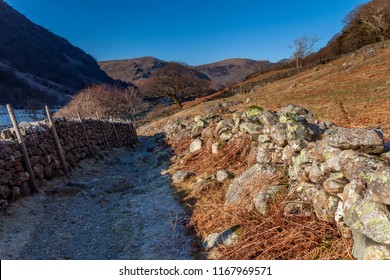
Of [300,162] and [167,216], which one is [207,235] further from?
[300,162]

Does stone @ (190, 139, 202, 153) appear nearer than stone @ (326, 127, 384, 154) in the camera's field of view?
No

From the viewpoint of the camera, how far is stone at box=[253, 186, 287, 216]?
491cm

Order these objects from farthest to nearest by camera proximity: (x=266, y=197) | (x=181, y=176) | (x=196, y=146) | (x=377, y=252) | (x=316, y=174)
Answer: (x=196, y=146) → (x=181, y=176) → (x=266, y=197) → (x=316, y=174) → (x=377, y=252)

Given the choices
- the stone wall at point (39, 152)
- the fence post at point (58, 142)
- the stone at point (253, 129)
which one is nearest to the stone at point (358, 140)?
the stone at point (253, 129)

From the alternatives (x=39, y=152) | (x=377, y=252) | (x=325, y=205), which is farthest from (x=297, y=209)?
(x=39, y=152)

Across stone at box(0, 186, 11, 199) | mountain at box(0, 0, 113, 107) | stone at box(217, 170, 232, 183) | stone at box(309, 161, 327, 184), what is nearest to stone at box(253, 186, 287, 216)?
stone at box(309, 161, 327, 184)

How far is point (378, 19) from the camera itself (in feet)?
158

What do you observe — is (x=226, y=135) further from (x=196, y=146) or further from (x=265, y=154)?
(x=265, y=154)

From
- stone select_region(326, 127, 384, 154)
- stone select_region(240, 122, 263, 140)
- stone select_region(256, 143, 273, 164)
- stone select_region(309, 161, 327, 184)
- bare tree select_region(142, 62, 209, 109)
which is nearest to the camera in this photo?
stone select_region(326, 127, 384, 154)

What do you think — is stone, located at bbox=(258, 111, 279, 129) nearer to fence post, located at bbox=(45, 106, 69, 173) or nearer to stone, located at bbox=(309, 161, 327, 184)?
stone, located at bbox=(309, 161, 327, 184)

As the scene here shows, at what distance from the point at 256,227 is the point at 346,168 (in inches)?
69.1

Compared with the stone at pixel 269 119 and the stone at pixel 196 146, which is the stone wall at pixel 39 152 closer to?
the stone at pixel 196 146

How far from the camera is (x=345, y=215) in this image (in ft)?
11.0

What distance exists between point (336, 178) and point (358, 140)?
2.02 feet
